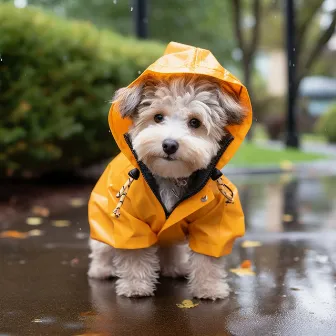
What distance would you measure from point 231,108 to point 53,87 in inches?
204

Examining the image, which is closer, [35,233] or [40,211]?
[35,233]

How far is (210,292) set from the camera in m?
3.92

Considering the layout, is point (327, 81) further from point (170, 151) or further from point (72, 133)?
point (170, 151)

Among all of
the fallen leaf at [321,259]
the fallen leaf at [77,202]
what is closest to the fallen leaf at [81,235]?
the fallen leaf at [77,202]

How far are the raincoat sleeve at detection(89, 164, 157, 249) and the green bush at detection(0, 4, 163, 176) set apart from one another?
358 cm

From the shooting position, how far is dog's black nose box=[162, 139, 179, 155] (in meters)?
3.38

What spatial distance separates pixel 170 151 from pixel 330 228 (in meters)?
3.71

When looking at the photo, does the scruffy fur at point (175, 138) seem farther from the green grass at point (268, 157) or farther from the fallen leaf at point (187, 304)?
the green grass at point (268, 157)

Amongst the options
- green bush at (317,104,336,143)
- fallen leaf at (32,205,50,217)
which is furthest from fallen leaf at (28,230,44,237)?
green bush at (317,104,336,143)

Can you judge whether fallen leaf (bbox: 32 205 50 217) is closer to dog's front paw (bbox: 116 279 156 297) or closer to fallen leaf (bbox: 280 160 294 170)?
dog's front paw (bbox: 116 279 156 297)

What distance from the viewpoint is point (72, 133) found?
339 inches

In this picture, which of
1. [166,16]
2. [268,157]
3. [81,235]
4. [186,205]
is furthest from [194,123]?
[166,16]

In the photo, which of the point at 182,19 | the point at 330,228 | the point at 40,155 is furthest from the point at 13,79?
the point at 182,19

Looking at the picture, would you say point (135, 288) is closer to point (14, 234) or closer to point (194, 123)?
point (194, 123)
